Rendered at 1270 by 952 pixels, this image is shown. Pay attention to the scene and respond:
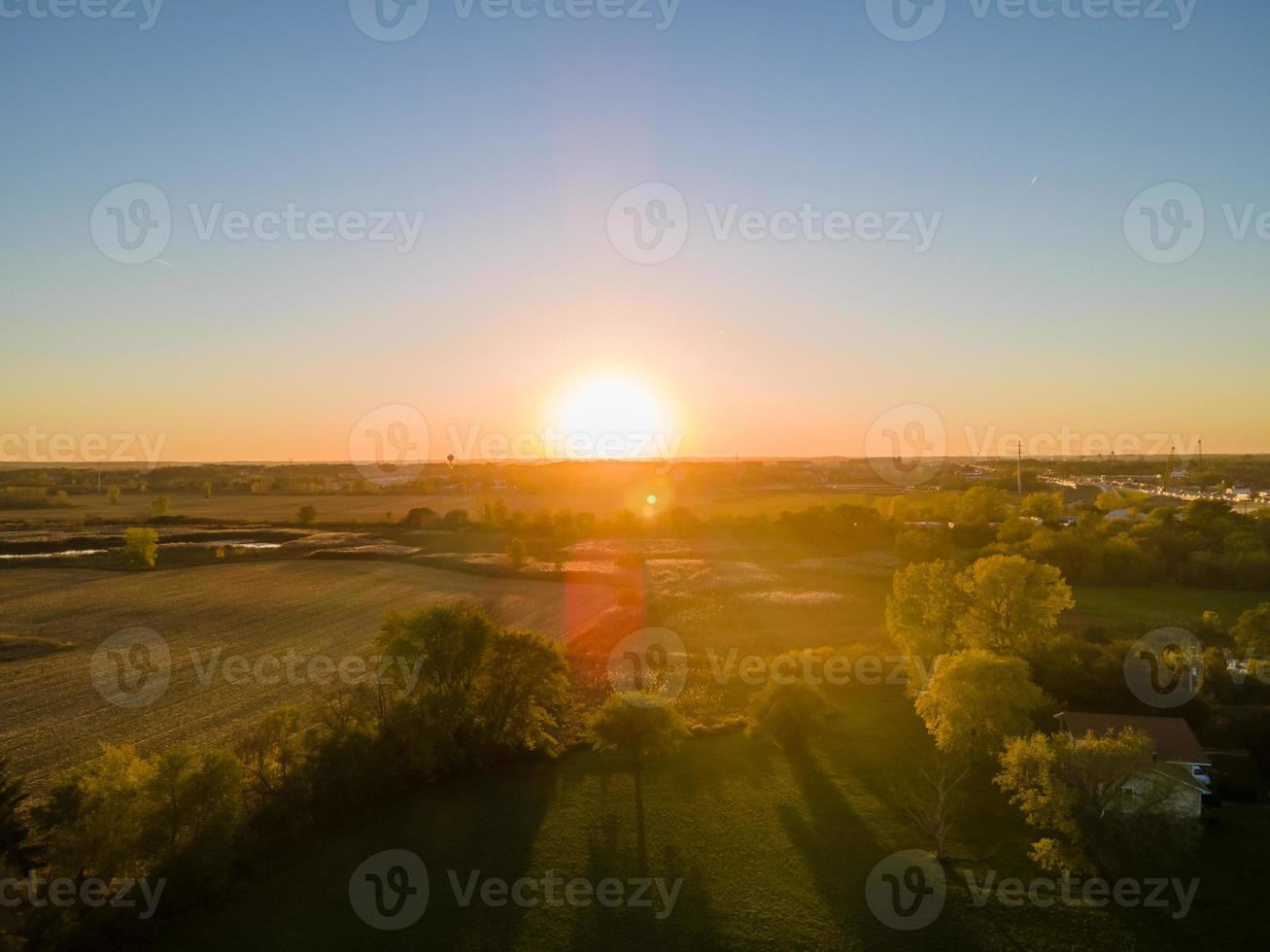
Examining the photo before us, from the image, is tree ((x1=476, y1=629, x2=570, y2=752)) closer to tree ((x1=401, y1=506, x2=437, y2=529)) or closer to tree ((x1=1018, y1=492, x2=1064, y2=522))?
tree ((x1=401, y1=506, x2=437, y2=529))

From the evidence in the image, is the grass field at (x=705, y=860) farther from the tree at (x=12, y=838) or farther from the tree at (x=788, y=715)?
the tree at (x=12, y=838)

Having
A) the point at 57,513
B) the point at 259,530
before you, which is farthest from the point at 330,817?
the point at 57,513

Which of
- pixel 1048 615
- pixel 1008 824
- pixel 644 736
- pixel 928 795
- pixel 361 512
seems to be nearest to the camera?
pixel 1008 824

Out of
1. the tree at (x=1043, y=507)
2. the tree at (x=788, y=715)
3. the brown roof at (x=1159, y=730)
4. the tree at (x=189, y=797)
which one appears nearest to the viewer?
the tree at (x=189, y=797)

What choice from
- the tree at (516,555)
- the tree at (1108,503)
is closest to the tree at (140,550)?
the tree at (516,555)

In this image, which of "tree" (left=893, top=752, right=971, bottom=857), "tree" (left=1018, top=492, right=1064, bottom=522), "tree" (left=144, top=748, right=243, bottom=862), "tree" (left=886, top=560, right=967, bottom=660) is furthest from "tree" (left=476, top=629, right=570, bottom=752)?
"tree" (left=1018, top=492, right=1064, bottom=522)

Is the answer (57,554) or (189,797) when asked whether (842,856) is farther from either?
(57,554)

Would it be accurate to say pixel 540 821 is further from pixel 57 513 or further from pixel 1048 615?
pixel 57 513
